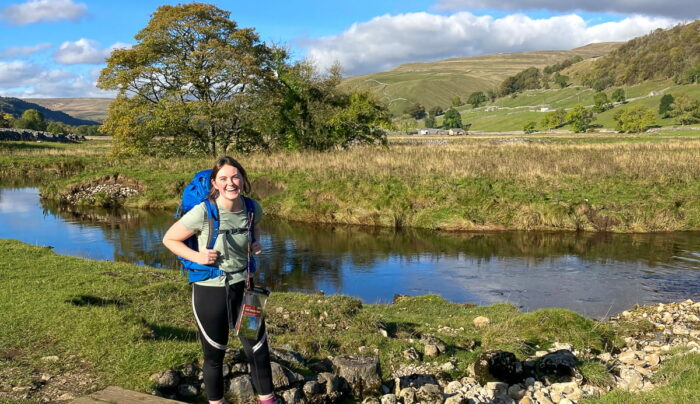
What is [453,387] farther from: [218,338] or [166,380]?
[166,380]

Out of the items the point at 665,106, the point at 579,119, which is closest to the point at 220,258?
the point at 579,119

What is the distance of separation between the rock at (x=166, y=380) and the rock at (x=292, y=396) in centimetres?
122

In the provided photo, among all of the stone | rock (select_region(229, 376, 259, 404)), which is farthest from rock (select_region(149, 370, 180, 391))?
the stone

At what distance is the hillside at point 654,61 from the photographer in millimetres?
149875

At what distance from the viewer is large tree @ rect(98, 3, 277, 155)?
1300 inches

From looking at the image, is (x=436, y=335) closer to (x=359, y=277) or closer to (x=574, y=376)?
(x=574, y=376)

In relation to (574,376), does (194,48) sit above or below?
above

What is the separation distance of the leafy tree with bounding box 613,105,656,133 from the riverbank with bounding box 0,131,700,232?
226ft

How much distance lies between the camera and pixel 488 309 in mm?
11281

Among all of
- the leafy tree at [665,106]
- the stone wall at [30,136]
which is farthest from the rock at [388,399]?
the leafy tree at [665,106]

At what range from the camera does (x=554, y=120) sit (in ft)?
392

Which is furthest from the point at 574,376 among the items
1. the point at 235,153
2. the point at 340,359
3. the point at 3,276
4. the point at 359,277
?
the point at 235,153

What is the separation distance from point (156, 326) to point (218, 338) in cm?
360

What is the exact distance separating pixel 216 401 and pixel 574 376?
15.8 ft
